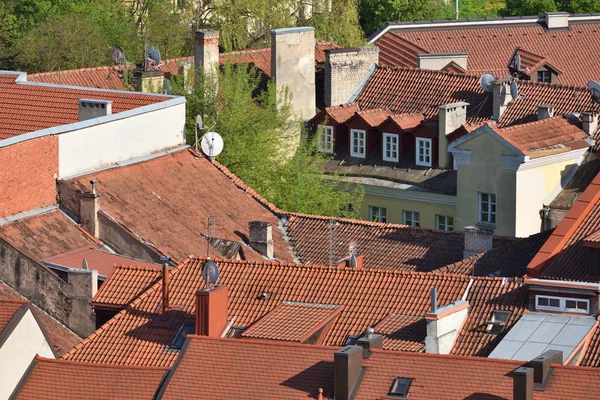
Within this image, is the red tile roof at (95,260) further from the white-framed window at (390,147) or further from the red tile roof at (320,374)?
the white-framed window at (390,147)

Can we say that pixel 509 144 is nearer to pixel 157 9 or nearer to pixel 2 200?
pixel 2 200

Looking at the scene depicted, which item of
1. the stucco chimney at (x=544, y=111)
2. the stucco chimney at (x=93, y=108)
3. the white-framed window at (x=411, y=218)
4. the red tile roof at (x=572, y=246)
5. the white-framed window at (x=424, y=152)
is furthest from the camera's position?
the white-framed window at (x=424, y=152)

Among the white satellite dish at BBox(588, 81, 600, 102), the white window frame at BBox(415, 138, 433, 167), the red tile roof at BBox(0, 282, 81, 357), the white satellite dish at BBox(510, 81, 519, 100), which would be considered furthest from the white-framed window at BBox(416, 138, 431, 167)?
the red tile roof at BBox(0, 282, 81, 357)

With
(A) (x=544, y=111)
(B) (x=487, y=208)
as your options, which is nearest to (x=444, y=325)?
(B) (x=487, y=208)

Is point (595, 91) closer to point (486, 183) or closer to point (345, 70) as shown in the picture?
point (486, 183)

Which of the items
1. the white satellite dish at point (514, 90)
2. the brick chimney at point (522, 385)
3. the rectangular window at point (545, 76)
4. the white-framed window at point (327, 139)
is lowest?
the white-framed window at point (327, 139)

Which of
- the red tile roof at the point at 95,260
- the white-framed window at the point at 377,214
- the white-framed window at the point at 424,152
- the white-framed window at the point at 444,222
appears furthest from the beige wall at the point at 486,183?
the red tile roof at the point at 95,260

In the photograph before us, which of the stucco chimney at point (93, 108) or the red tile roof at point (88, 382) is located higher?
the stucco chimney at point (93, 108)
